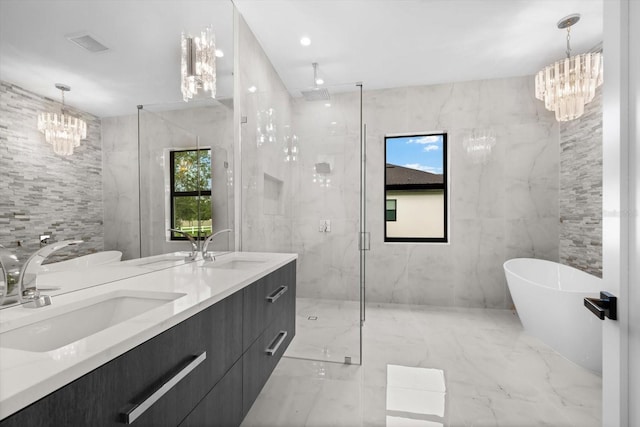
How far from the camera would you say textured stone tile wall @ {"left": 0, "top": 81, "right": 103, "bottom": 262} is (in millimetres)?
845

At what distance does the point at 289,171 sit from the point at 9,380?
6.87 ft

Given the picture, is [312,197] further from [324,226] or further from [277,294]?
[277,294]

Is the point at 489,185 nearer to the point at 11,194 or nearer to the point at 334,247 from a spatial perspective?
the point at 334,247

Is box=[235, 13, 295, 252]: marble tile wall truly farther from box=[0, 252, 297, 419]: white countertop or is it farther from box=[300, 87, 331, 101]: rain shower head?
box=[0, 252, 297, 419]: white countertop

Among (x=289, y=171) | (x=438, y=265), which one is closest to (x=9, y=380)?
(x=289, y=171)

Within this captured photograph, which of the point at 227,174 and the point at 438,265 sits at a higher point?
the point at 227,174

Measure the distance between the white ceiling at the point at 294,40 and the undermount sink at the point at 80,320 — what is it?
2.28 feet

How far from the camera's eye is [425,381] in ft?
6.48

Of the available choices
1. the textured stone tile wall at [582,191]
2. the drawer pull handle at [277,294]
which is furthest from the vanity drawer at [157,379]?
the textured stone tile wall at [582,191]

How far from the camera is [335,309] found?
243 cm

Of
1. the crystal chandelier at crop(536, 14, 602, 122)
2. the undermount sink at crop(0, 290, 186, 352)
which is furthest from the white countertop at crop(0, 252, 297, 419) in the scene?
the crystal chandelier at crop(536, 14, 602, 122)

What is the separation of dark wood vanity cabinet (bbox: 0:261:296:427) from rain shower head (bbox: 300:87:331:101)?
60.8 inches

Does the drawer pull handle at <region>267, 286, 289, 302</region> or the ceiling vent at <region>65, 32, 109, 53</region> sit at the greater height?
the ceiling vent at <region>65, 32, 109, 53</region>

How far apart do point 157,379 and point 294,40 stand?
278cm
